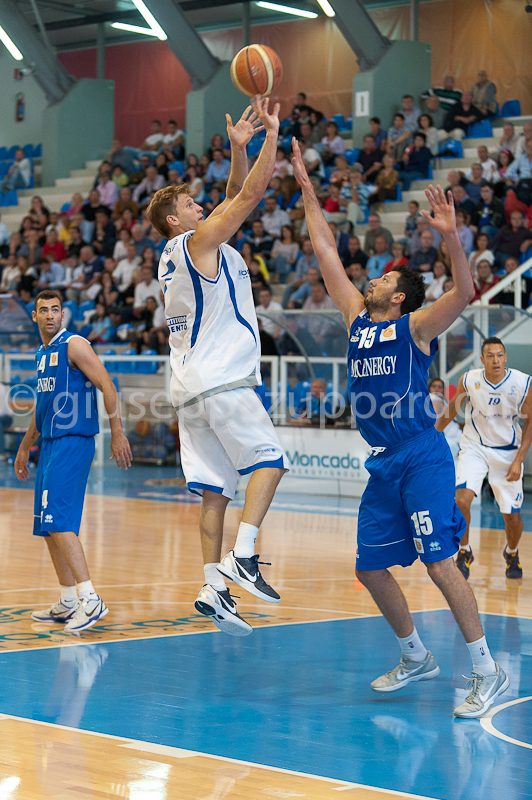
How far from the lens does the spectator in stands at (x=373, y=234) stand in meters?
18.0

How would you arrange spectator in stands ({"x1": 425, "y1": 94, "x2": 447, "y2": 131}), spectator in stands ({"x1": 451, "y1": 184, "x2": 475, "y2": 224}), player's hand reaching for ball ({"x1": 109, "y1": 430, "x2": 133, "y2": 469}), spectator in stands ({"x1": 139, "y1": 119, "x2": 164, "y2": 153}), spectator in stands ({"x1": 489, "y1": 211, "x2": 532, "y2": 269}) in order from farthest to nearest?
1. spectator in stands ({"x1": 139, "y1": 119, "x2": 164, "y2": 153})
2. spectator in stands ({"x1": 425, "y1": 94, "x2": 447, "y2": 131})
3. spectator in stands ({"x1": 451, "y1": 184, "x2": 475, "y2": 224})
4. spectator in stands ({"x1": 489, "y1": 211, "x2": 532, "y2": 269})
5. player's hand reaching for ball ({"x1": 109, "y1": 430, "x2": 133, "y2": 469})

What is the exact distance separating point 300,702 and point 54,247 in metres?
19.1

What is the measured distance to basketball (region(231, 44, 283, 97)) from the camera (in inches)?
248

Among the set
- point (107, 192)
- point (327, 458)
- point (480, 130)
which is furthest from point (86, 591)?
point (107, 192)

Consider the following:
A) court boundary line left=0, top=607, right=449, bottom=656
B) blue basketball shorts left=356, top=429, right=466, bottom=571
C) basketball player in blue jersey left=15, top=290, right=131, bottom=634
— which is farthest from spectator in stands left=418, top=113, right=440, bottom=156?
blue basketball shorts left=356, top=429, right=466, bottom=571

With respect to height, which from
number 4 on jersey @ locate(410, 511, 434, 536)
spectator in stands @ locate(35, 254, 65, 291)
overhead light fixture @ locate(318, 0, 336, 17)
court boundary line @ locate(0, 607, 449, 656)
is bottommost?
court boundary line @ locate(0, 607, 449, 656)

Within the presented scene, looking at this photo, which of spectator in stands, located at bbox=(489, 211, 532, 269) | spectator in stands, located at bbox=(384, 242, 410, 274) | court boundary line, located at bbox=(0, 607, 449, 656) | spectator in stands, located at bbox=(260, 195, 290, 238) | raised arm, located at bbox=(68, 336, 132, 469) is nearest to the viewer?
court boundary line, located at bbox=(0, 607, 449, 656)

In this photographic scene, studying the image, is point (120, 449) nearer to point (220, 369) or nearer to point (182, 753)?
point (220, 369)

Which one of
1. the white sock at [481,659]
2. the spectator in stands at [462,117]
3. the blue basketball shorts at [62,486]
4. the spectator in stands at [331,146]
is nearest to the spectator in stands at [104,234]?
the spectator in stands at [331,146]

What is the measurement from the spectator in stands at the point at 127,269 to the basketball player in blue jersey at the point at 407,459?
618 inches

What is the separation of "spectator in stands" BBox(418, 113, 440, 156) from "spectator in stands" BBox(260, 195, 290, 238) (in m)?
2.83

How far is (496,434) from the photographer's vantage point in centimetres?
965

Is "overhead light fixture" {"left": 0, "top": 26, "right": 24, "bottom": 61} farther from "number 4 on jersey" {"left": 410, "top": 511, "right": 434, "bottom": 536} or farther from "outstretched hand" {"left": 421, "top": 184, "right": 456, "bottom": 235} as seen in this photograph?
"number 4 on jersey" {"left": 410, "top": 511, "right": 434, "bottom": 536}

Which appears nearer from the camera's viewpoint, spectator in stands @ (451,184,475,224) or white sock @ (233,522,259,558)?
white sock @ (233,522,259,558)
